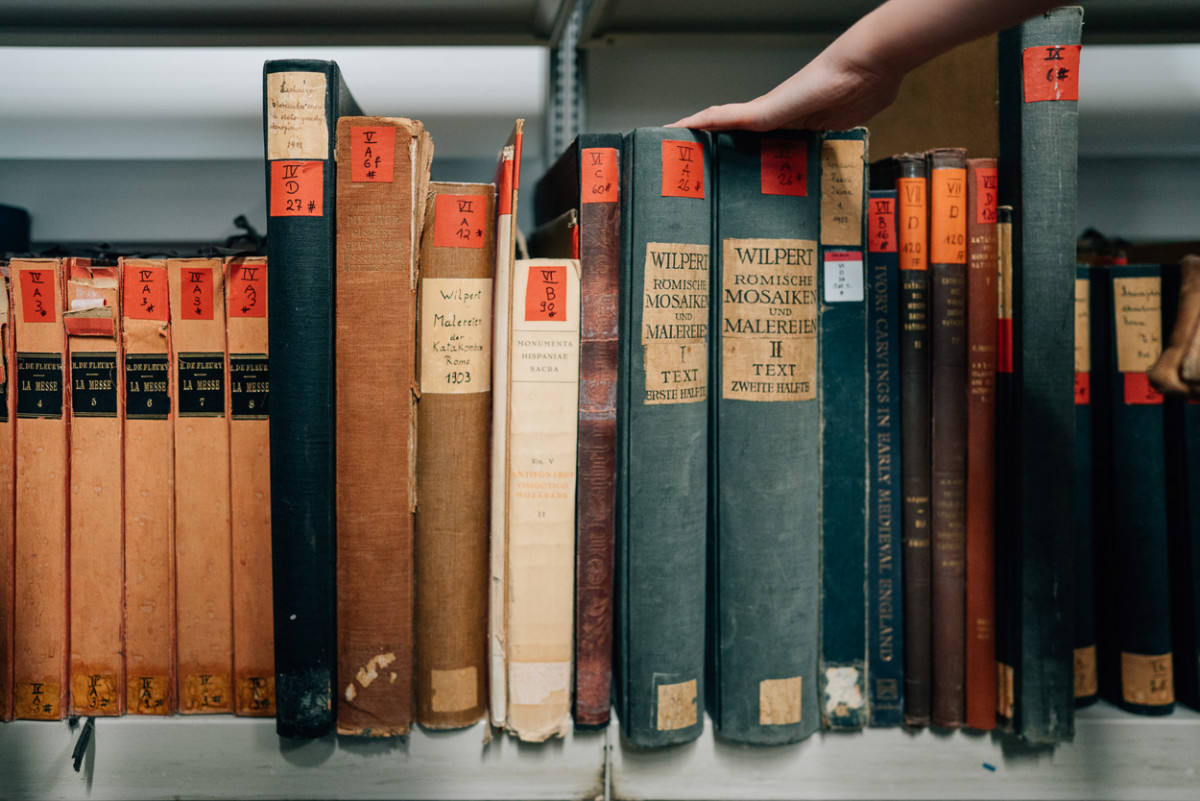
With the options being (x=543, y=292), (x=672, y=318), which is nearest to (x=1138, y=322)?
(x=672, y=318)

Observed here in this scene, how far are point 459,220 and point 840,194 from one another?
0.33 metres

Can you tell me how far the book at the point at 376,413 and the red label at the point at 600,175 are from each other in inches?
5.4

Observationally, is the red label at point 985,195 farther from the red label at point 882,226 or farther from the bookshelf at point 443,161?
the bookshelf at point 443,161

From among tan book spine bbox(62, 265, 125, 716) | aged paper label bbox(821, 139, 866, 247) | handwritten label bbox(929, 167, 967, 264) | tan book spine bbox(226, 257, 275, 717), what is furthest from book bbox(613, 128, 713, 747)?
tan book spine bbox(62, 265, 125, 716)

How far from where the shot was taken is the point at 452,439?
55cm

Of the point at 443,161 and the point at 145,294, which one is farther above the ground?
the point at 443,161

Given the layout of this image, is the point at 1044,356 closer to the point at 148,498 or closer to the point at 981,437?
the point at 981,437

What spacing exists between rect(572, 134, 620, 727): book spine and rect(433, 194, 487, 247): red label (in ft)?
0.28

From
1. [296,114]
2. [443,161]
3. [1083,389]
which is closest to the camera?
[296,114]

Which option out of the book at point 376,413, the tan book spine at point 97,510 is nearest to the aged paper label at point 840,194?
the book at point 376,413

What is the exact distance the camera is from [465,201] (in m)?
0.54

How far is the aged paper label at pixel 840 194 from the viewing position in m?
0.57

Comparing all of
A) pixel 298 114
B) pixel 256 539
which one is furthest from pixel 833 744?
pixel 298 114

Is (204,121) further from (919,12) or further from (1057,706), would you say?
(1057,706)
